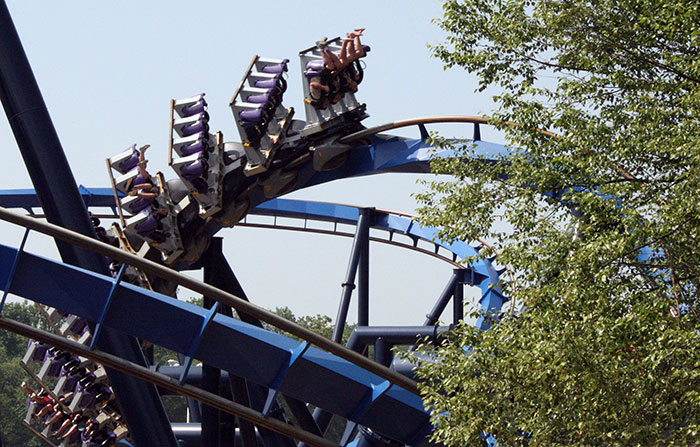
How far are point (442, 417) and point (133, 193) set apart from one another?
5.95 metres

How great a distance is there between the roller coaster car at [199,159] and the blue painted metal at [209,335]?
3.52 m

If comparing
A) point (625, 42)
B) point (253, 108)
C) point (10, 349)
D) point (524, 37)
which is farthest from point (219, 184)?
point (10, 349)

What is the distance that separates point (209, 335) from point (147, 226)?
373 cm

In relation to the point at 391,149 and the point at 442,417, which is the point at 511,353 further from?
the point at 391,149

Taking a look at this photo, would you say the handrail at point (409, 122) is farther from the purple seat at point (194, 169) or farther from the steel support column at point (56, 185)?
the steel support column at point (56, 185)

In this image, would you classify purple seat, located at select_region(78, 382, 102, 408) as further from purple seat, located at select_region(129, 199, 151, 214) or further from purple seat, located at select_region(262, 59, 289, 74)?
purple seat, located at select_region(262, 59, 289, 74)

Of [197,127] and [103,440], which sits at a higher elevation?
[197,127]

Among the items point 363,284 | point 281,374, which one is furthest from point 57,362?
point 363,284

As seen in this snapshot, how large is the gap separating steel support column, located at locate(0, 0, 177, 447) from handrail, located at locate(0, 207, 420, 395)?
2.62 feet

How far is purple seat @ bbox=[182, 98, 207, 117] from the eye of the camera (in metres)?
12.2

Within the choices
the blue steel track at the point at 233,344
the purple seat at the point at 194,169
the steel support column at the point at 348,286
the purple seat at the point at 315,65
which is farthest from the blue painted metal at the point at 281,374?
the steel support column at the point at 348,286

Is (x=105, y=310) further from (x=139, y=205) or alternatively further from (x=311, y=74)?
(x=311, y=74)

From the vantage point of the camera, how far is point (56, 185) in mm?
8719

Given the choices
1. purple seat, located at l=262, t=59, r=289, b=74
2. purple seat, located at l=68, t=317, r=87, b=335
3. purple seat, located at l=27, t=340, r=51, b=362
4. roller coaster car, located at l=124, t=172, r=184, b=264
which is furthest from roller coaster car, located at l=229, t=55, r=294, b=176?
purple seat, located at l=27, t=340, r=51, b=362
